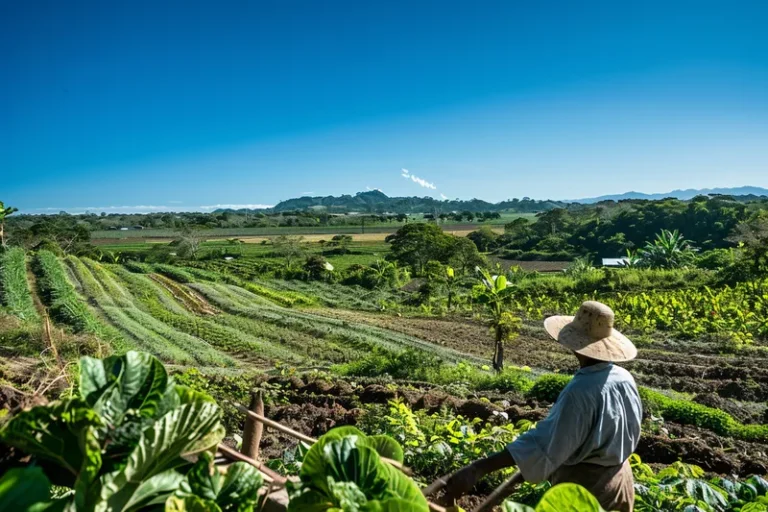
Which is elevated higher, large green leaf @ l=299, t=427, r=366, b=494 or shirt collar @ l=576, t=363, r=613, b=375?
large green leaf @ l=299, t=427, r=366, b=494

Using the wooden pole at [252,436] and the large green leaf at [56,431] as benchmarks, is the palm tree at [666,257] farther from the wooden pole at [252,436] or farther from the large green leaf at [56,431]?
the large green leaf at [56,431]

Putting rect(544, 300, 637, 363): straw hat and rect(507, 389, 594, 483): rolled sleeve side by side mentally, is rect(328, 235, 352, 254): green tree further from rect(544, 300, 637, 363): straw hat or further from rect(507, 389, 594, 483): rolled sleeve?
rect(507, 389, 594, 483): rolled sleeve

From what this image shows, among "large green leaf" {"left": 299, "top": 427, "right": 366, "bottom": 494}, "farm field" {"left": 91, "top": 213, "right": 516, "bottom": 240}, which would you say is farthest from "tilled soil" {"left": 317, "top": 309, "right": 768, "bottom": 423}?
"farm field" {"left": 91, "top": 213, "right": 516, "bottom": 240}

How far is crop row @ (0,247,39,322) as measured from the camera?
38.4 feet

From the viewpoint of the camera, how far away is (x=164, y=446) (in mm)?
552

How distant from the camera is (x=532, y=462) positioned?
1660mm

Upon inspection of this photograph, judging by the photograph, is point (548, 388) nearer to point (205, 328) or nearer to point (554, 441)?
point (554, 441)

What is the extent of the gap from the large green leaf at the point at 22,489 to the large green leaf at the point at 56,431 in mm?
46

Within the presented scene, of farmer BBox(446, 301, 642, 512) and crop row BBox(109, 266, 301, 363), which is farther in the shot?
crop row BBox(109, 266, 301, 363)

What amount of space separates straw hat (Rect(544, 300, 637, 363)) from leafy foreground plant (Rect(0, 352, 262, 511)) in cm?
149

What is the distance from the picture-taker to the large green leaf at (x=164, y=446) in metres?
0.53

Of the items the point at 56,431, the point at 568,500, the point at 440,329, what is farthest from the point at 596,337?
the point at 440,329

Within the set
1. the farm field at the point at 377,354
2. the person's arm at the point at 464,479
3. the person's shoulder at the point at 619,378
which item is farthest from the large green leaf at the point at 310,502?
the person's shoulder at the point at 619,378

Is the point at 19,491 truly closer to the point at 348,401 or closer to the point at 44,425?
the point at 44,425
